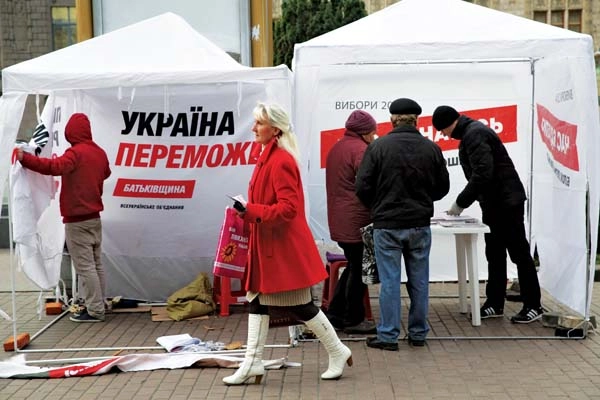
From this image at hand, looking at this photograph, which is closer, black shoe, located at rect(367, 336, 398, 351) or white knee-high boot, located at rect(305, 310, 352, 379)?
white knee-high boot, located at rect(305, 310, 352, 379)

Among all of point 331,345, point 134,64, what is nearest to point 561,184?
point 331,345

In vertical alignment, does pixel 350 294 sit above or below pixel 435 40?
below

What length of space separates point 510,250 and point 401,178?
1.59 m

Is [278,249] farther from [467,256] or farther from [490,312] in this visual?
[490,312]

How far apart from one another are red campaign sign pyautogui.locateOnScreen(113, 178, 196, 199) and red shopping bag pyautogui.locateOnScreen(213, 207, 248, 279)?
72 cm

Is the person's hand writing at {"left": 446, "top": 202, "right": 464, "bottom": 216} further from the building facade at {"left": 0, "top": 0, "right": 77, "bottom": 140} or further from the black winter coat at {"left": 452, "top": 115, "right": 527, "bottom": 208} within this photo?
the building facade at {"left": 0, "top": 0, "right": 77, "bottom": 140}

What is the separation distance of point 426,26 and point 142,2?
4.27 meters

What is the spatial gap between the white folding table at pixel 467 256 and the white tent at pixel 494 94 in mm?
684

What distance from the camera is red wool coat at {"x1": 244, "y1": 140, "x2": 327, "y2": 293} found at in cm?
545

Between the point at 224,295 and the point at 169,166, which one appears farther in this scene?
the point at 169,166

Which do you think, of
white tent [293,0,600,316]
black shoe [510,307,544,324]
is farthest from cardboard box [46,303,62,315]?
black shoe [510,307,544,324]

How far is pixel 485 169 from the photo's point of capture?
7.12m

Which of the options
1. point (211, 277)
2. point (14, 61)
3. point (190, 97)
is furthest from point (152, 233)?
point (14, 61)

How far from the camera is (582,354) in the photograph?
643cm
